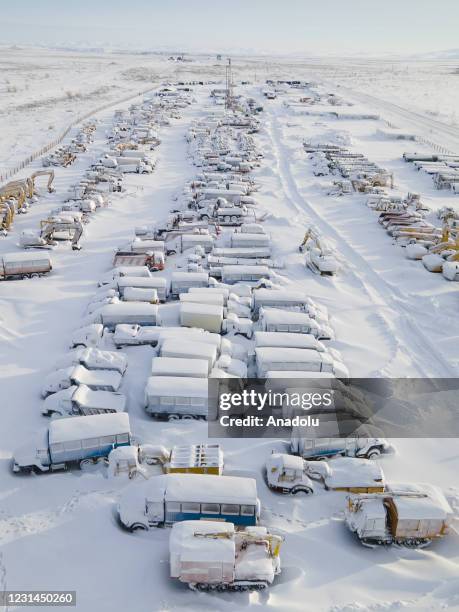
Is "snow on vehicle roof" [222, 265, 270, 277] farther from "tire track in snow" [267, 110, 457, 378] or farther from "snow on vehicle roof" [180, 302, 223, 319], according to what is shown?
"tire track in snow" [267, 110, 457, 378]

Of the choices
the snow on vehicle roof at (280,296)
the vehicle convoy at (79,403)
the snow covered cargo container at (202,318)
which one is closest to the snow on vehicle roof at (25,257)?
the snow covered cargo container at (202,318)

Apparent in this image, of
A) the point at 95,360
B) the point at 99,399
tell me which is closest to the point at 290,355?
the point at 99,399

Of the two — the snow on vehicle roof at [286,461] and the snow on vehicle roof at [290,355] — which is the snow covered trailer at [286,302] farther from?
the snow on vehicle roof at [286,461]

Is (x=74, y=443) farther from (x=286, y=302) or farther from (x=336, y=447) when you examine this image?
(x=286, y=302)

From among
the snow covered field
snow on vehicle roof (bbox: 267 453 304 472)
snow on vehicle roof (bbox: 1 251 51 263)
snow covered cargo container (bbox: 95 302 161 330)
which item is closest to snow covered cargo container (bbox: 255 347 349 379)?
the snow covered field

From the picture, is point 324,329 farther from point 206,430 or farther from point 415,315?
point 206,430

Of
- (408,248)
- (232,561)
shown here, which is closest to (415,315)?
(408,248)
